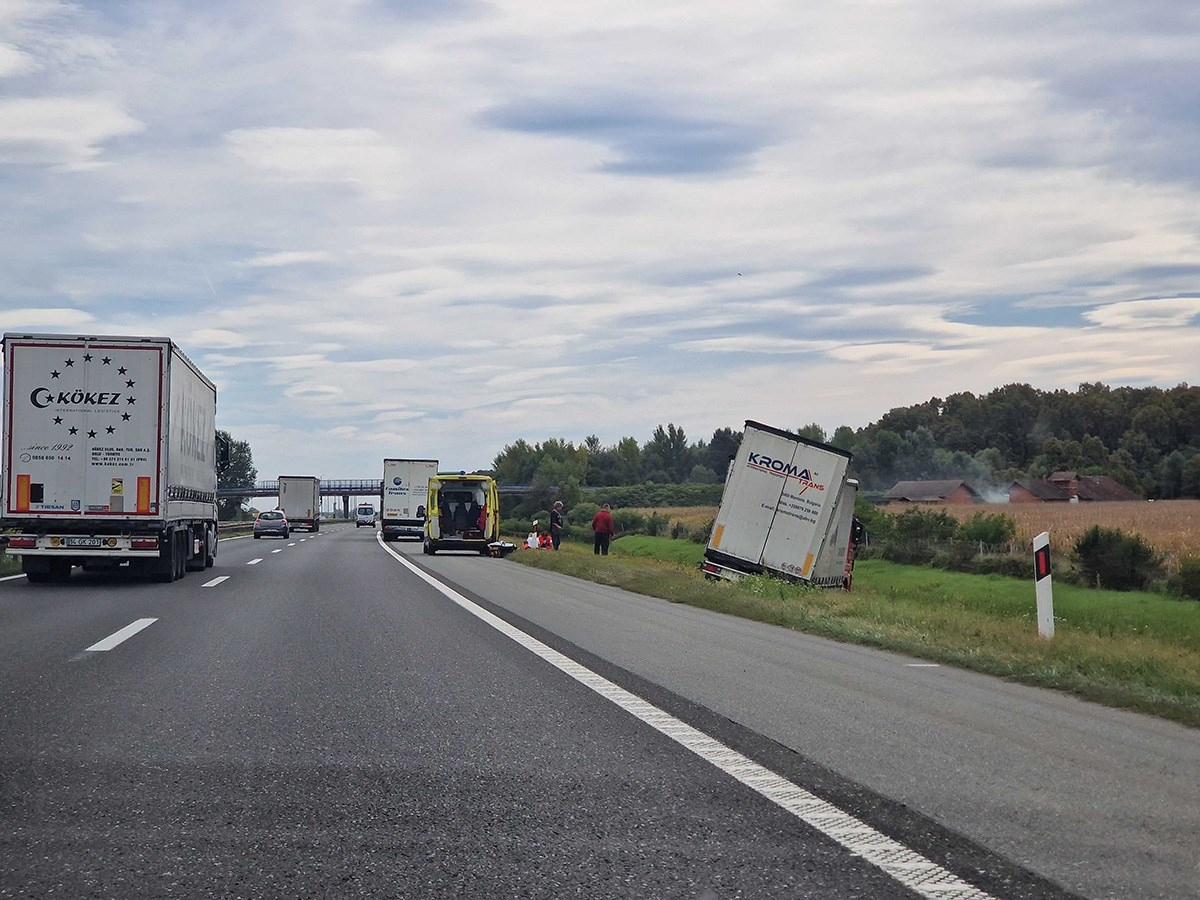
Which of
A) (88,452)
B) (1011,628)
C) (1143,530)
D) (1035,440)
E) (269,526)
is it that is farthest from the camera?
(1035,440)

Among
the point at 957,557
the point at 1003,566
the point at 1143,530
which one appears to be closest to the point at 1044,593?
the point at 1003,566

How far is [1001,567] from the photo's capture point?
35094 mm

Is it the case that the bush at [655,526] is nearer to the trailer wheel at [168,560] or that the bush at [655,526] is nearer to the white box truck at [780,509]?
the white box truck at [780,509]

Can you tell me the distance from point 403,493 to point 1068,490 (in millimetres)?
73269

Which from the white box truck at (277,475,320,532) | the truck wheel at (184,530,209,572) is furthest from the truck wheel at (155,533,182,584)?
the white box truck at (277,475,320,532)

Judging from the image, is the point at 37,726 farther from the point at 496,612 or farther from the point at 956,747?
the point at 496,612

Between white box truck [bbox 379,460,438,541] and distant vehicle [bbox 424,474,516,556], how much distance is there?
574 inches

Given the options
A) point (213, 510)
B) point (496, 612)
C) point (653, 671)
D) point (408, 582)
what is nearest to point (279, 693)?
point (653, 671)

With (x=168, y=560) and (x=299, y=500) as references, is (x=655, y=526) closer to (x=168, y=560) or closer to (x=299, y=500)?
(x=299, y=500)

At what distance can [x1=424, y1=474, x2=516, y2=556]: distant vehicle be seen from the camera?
130 ft

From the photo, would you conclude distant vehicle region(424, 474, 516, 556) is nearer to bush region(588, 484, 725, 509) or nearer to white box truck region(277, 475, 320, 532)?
white box truck region(277, 475, 320, 532)

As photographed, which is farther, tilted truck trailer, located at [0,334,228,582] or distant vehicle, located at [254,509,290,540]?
distant vehicle, located at [254,509,290,540]

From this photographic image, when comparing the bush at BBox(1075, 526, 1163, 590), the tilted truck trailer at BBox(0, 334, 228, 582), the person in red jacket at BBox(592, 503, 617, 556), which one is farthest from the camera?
the person in red jacket at BBox(592, 503, 617, 556)

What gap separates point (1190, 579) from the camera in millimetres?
28328
